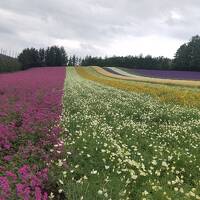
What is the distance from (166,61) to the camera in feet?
373

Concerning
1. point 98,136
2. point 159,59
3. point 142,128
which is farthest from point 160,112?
point 159,59

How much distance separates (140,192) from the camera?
750 centimetres

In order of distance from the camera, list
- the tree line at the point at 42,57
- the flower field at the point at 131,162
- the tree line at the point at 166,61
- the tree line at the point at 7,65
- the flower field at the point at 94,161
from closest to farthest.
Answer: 1. the flower field at the point at 94,161
2. the flower field at the point at 131,162
3. the tree line at the point at 7,65
4. the tree line at the point at 166,61
5. the tree line at the point at 42,57

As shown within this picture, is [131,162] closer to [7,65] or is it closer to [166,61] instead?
[7,65]

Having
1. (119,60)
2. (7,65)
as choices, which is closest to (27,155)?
(7,65)

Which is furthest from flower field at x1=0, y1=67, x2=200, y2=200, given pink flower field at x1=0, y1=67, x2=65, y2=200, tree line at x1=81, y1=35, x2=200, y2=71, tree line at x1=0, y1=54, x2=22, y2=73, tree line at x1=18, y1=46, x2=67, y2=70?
tree line at x1=18, y1=46, x2=67, y2=70

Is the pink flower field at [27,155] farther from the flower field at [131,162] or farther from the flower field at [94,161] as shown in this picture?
the flower field at [131,162]

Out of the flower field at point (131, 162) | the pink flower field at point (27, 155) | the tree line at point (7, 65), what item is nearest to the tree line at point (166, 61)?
the tree line at point (7, 65)

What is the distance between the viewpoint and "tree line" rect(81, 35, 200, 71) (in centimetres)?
9685

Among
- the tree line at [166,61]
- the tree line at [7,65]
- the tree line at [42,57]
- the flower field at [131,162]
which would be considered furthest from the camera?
the tree line at [42,57]

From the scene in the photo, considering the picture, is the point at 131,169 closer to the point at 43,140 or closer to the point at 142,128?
the point at 43,140

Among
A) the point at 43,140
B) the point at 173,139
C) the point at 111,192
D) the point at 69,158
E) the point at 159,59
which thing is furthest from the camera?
the point at 159,59

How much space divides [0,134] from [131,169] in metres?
3.78

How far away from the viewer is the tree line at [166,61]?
96850 millimetres
